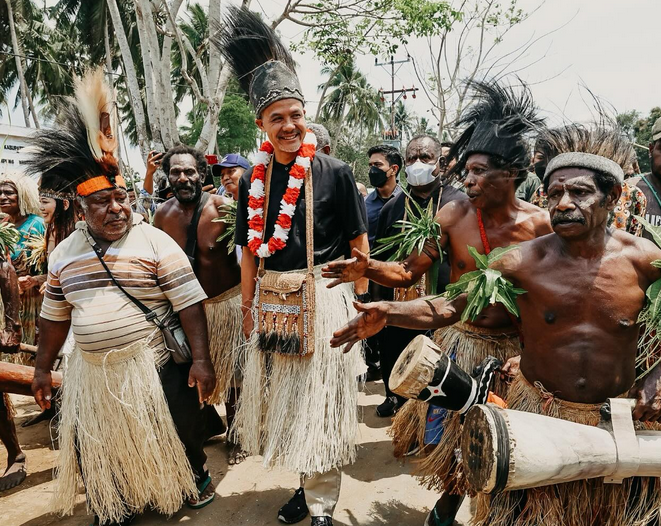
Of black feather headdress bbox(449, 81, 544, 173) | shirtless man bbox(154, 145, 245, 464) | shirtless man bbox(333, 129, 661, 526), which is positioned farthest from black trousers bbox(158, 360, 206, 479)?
black feather headdress bbox(449, 81, 544, 173)

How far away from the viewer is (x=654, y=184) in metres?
2.94

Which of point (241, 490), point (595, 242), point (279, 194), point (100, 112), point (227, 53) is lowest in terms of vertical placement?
point (241, 490)

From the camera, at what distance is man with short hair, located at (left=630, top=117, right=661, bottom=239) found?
2859mm

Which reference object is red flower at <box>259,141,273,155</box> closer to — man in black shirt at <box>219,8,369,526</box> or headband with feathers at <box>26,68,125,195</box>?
man in black shirt at <box>219,8,369,526</box>

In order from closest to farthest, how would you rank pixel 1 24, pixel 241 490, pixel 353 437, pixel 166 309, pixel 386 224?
1. pixel 353 437
2. pixel 166 309
3. pixel 241 490
4. pixel 386 224
5. pixel 1 24

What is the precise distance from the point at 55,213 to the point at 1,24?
26.2 metres

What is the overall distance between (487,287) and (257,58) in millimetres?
1923

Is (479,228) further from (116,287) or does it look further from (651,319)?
(116,287)

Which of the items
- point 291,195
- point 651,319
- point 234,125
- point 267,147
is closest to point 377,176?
point 267,147

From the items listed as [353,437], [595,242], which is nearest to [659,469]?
[595,242]

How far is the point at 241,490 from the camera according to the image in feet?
10.7

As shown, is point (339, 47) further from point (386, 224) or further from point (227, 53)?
point (227, 53)

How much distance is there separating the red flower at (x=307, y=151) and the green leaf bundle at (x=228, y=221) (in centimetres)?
116

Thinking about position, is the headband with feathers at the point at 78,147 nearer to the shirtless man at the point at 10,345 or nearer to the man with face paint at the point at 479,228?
the shirtless man at the point at 10,345
